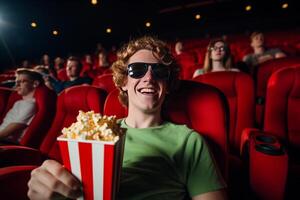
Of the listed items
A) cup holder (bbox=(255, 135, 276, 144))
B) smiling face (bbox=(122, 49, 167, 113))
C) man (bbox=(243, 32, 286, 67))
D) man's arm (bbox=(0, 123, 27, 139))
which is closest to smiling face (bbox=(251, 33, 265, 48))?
man (bbox=(243, 32, 286, 67))

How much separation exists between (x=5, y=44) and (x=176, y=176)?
274 inches

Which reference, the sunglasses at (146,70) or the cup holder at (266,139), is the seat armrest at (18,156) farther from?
the cup holder at (266,139)

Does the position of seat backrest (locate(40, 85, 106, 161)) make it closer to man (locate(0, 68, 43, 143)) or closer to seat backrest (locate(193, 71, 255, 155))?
man (locate(0, 68, 43, 143))

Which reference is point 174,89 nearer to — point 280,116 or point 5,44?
point 280,116

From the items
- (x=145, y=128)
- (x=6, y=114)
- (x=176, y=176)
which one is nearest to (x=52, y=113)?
(x=6, y=114)

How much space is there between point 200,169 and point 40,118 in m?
1.02

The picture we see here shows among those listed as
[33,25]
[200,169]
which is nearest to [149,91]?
[200,169]

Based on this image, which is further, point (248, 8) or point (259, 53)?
point (248, 8)

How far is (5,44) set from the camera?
629cm

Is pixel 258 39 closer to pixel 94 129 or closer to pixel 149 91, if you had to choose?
pixel 149 91

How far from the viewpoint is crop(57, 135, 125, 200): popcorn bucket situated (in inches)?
17.0

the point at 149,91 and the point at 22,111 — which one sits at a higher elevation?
the point at 149,91

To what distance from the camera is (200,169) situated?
0.68 metres

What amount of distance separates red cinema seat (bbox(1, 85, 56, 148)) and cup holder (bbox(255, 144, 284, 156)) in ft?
3.65
